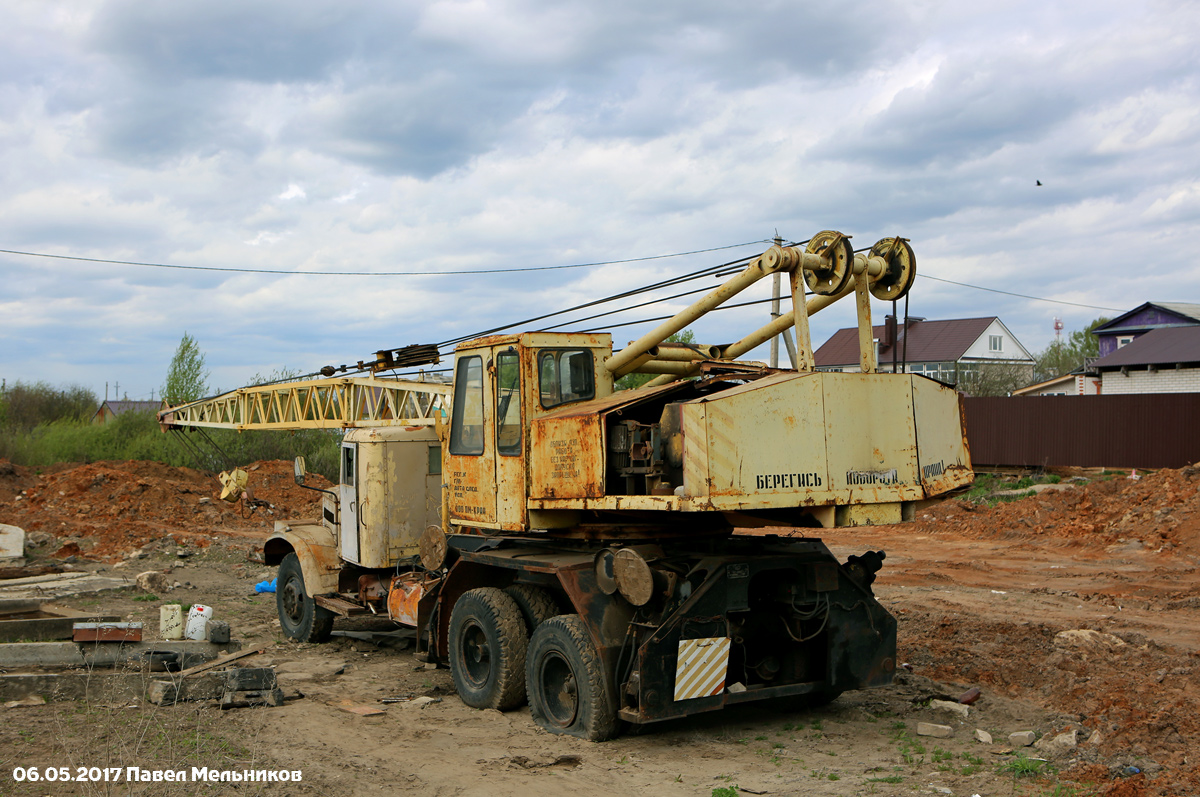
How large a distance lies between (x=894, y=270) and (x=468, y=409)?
13.0ft

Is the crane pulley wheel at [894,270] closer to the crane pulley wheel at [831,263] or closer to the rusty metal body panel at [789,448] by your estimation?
the crane pulley wheel at [831,263]

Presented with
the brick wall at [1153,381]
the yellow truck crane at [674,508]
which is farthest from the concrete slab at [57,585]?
the brick wall at [1153,381]

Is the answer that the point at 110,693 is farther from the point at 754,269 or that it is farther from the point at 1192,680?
the point at 1192,680

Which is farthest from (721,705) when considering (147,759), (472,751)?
(147,759)

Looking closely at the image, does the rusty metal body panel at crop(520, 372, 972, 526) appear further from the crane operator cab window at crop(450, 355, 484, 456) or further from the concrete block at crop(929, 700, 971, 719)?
the concrete block at crop(929, 700, 971, 719)

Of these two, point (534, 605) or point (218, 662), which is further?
point (218, 662)

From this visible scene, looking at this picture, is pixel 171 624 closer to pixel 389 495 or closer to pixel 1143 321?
pixel 389 495

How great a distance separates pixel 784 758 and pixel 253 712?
4.47m

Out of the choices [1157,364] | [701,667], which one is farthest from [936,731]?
[1157,364]

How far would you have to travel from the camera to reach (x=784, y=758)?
6.77 meters

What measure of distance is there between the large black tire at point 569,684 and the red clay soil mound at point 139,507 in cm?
1562

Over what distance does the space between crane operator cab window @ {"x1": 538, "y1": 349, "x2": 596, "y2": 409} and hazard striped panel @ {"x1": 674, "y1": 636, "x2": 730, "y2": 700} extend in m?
2.40

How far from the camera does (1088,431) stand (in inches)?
1004

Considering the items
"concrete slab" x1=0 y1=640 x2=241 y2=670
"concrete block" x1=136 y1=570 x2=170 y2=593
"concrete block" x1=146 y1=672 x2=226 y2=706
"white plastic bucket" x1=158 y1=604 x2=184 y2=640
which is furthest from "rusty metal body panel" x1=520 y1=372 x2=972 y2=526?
"concrete block" x1=136 y1=570 x2=170 y2=593
